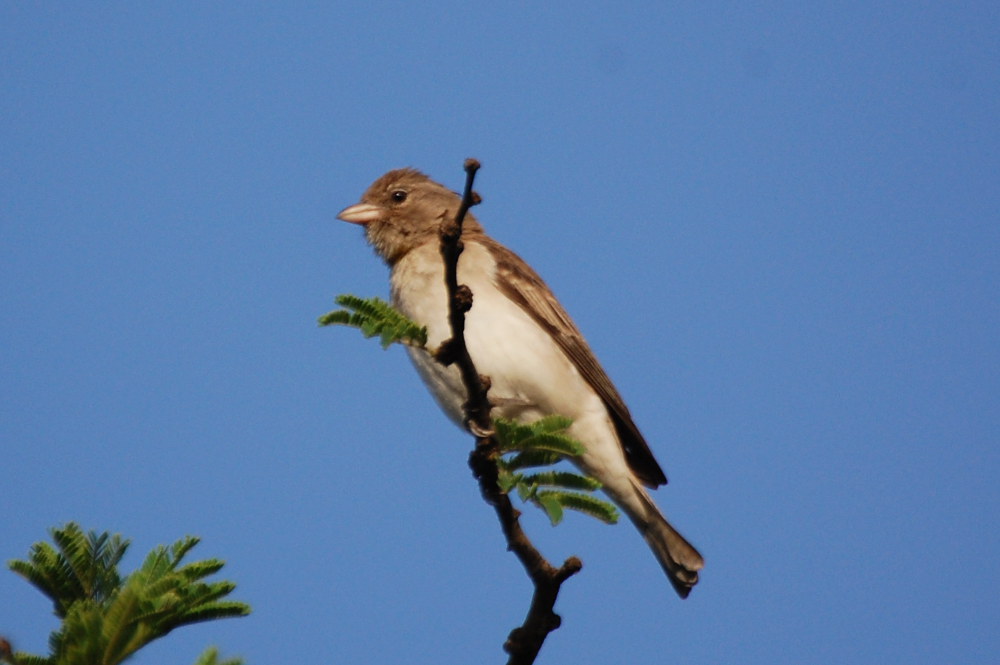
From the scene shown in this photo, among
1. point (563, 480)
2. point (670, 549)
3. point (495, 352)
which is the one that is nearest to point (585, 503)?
point (563, 480)

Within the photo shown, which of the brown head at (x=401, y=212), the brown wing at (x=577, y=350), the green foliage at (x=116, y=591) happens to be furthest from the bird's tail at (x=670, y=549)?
the green foliage at (x=116, y=591)

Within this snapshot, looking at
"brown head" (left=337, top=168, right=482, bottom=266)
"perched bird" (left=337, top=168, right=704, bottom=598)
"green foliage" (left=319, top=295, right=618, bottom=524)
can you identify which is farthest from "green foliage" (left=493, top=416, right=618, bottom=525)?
"brown head" (left=337, top=168, right=482, bottom=266)

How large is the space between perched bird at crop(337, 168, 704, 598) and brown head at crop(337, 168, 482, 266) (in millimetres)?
110

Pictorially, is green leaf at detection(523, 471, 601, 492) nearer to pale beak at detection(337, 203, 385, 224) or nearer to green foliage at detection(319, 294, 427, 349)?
green foliage at detection(319, 294, 427, 349)

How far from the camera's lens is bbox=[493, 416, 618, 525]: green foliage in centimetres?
530

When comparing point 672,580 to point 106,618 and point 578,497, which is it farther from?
point 106,618

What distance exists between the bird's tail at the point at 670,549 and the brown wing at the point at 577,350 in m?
0.25

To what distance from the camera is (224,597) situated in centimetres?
385

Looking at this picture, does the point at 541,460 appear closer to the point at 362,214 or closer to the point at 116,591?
the point at 116,591

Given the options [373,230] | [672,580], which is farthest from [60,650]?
[373,230]

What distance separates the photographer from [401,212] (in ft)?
29.6

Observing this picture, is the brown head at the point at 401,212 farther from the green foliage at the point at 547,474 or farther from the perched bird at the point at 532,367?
the green foliage at the point at 547,474

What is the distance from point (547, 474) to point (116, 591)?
220cm

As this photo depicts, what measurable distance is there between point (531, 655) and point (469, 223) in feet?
16.4
